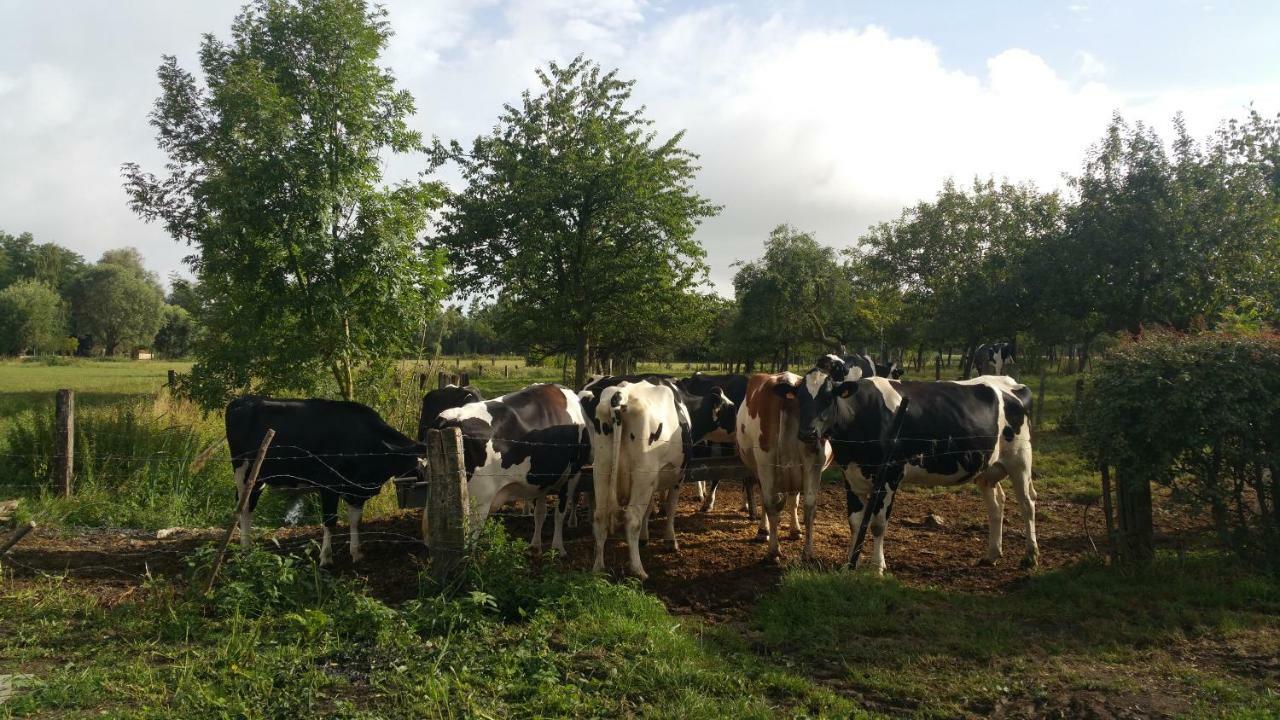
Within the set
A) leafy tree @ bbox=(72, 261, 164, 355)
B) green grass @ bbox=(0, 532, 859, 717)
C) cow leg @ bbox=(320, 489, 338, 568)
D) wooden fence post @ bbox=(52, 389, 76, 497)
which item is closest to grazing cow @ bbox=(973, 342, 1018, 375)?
green grass @ bbox=(0, 532, 859, 717)

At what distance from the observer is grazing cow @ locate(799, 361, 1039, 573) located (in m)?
7.29

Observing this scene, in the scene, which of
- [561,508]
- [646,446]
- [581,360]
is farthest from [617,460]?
[581,360]

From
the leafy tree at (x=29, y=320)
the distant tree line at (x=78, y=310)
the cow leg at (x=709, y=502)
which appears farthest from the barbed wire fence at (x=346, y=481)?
the leafy tree at (x=29, y=320)

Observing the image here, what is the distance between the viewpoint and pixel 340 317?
985cm

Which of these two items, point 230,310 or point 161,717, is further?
point 230,310

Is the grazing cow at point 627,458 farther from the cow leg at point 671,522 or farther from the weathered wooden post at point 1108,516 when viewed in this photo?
the weathered wooden post at point 1108,516

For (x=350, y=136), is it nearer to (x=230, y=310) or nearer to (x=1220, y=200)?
(x=230, y=310)

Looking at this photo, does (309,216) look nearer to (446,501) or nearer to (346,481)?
(346,481)

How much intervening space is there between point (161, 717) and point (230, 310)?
8760 millimetres

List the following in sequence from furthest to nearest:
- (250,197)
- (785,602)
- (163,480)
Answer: (163,480) < (250,197) < (785,602)

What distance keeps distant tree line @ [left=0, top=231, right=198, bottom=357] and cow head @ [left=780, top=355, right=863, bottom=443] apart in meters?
66.5

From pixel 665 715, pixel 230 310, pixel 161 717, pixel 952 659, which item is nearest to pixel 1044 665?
pixel 952 659

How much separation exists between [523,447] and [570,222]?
10.4 m

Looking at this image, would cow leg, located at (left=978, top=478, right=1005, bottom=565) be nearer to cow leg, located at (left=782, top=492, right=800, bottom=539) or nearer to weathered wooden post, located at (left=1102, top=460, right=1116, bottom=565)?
weathered wooden post, located at (left=1102, top=460, right=1116, bottom=565)
